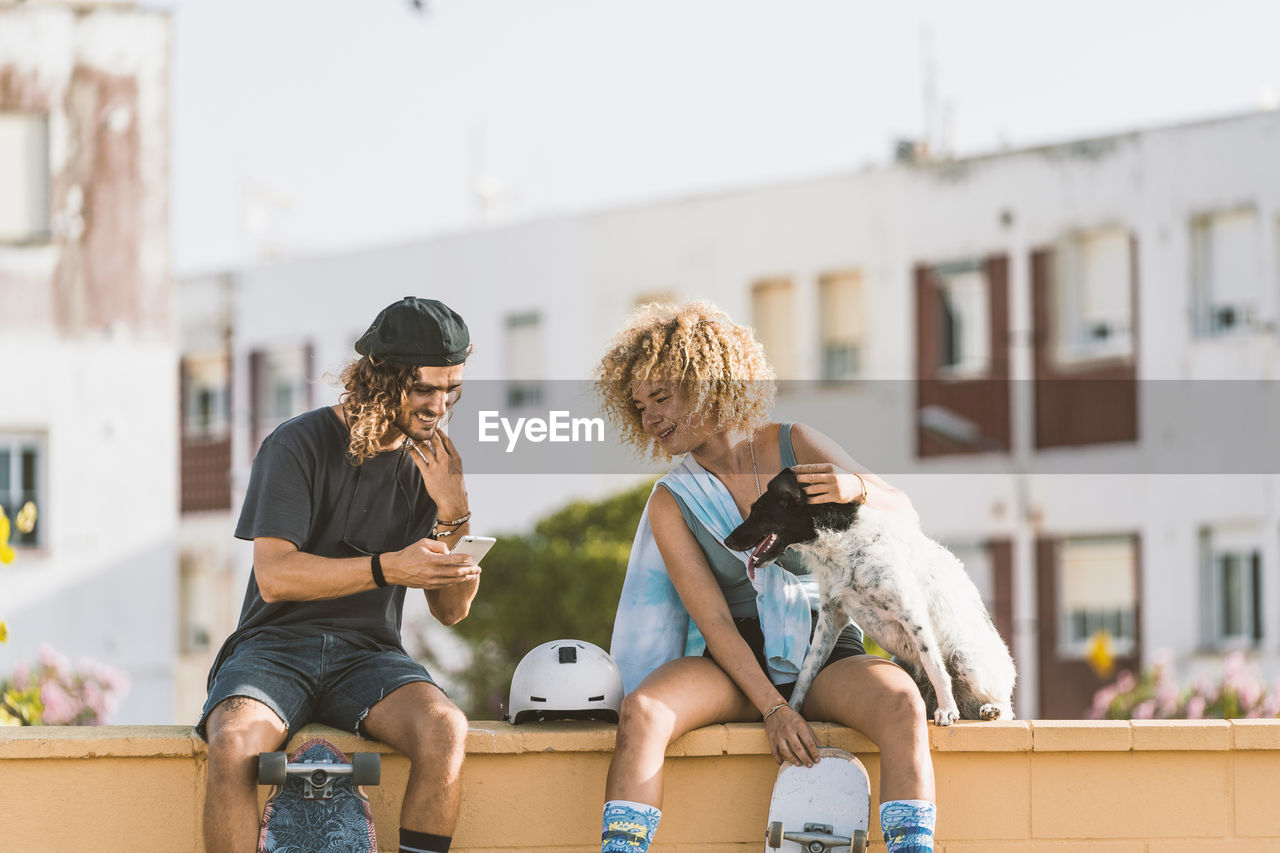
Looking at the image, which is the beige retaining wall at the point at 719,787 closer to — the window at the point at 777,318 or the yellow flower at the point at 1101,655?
the yellow flower at the point at 1101,655

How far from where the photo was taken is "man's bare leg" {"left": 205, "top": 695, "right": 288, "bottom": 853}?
5.13 meters

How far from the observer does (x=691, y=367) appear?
5941mm

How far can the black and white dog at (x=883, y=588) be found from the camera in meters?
5.68

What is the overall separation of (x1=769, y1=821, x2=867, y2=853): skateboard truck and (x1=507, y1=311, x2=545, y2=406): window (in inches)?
996

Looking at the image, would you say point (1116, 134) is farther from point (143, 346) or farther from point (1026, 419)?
point (143, 346)

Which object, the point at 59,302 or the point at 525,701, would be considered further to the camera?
the point at 59,302

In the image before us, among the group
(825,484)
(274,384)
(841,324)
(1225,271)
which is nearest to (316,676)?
(825,484)

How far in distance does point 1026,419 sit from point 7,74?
14100 millimetres

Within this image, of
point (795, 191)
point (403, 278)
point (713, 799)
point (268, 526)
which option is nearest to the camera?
point (268, 526)

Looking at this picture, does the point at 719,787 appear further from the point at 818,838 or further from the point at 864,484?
the point at 864,484

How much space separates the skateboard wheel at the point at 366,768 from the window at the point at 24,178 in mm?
20451

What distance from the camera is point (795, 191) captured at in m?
28.2

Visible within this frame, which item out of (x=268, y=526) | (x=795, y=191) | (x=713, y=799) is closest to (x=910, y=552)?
(x=713, y=799)

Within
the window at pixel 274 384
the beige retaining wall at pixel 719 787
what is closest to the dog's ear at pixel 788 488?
the beige retaining wall at pixel 719 787
